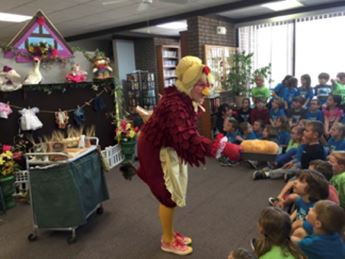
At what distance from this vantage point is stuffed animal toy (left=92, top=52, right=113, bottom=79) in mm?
4387

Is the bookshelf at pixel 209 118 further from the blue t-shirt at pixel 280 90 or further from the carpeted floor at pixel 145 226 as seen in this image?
the carpeted floor at pixel 145 226

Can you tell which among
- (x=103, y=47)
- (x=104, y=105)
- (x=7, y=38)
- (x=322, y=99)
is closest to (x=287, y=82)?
(x=322, y=99)

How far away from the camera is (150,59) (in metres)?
8.84

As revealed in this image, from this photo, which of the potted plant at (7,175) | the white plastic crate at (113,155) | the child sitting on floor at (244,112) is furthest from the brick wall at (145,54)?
the potted plant at (7,175)

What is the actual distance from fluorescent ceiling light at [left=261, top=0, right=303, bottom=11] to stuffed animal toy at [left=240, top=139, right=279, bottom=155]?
15.8 ft

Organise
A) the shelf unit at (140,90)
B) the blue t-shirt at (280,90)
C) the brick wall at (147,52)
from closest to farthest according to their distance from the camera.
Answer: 1. the blue t-shirt at (280,90)
2. the shelf unit at (140,90)
3. the brick wall at (147,52)

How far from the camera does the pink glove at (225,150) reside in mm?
1640

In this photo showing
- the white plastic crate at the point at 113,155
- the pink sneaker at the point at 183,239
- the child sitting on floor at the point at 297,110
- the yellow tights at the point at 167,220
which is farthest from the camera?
the child sitting on floor at the point at 297,110

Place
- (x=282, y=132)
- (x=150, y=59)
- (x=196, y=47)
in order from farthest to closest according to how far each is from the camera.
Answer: (x=150, y=59)
(x=196, y=47)
(x=282, y=132)

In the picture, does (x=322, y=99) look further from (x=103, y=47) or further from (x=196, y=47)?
(x=103, y=47)

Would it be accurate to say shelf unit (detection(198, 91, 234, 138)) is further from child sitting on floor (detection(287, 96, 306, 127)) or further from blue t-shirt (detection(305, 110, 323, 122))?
blue t-shirt (detection(305, 110, 323, 122))

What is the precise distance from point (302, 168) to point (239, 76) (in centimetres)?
369

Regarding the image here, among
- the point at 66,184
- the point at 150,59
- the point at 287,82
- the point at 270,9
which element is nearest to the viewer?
the point at 66,184

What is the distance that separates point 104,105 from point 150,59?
182 inches
